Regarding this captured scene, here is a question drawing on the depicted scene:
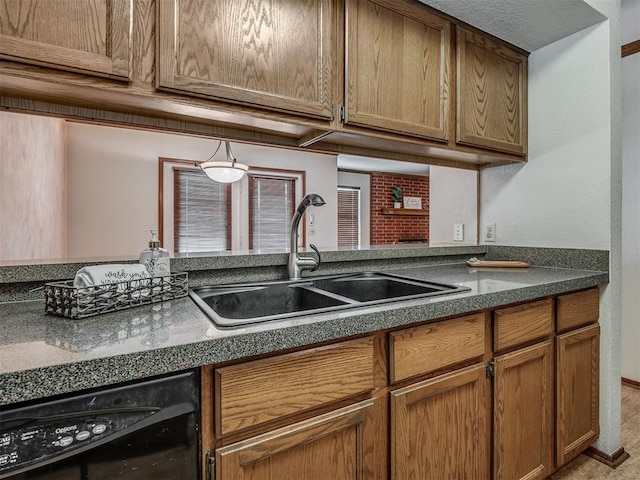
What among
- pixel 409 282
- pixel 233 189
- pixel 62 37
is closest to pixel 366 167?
pixel 233 189

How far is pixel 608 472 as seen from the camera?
162 centimetres

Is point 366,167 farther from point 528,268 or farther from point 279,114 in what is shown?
point 279,114

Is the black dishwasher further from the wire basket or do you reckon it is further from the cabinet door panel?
the cabinet door panel

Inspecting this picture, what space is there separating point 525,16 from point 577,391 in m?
1.71

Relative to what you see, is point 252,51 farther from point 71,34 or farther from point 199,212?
point 199,212

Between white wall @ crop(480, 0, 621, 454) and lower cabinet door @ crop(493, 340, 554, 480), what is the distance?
0.50 meters

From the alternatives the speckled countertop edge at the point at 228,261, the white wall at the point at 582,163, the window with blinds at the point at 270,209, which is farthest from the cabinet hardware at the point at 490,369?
the window with blinds at the point at 270,209

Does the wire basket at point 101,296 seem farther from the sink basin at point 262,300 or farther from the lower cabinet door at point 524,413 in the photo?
the lower cabinet door at point 524,413

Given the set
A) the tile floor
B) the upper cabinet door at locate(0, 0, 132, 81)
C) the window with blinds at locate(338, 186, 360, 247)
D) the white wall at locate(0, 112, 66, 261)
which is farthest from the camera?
the window with blinds at locate(338, 186, 360, 247)

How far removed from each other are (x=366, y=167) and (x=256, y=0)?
5.19 m

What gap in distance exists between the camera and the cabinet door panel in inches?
59.5

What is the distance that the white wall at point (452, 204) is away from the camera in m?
2.29

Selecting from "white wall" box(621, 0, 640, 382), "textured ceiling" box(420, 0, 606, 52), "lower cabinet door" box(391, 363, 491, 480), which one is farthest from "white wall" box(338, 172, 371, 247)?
"lower cabinet door" box(391, 363, 491, 480)

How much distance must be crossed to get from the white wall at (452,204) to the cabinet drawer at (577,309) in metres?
0.72
